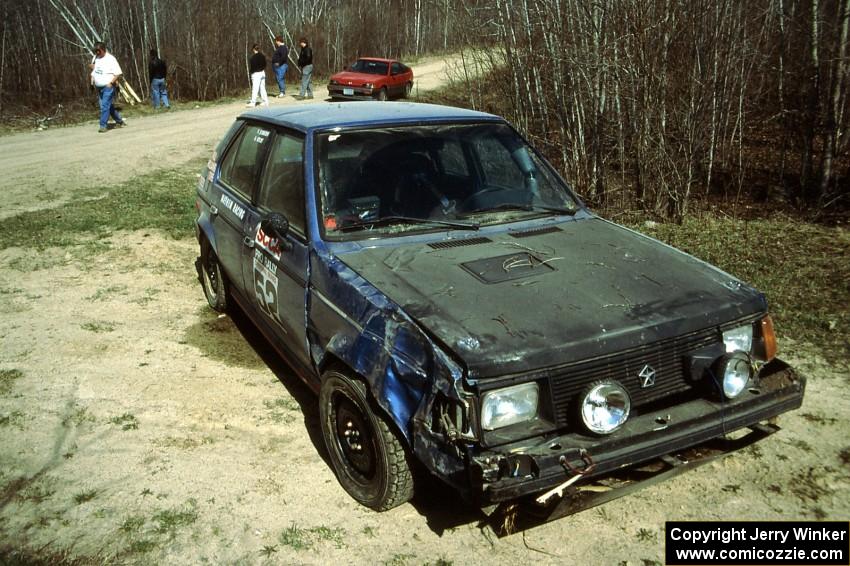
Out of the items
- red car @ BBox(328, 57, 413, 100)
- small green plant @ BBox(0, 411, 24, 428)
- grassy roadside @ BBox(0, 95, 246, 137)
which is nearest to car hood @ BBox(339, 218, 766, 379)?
small green plant @ BBox(0, 411, 24, 428)

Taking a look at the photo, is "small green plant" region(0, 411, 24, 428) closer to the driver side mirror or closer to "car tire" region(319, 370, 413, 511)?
the driver side mirror

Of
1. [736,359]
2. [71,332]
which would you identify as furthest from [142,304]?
[736,359]

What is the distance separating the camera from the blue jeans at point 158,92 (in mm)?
19812

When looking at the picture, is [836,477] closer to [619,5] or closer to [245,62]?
[619,5]

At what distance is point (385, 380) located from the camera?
288 centimetres

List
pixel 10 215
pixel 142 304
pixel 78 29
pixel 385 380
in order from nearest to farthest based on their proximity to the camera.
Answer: pixel 385 380 → pixel 142 304 → pixel 10 215 → pixel 78 29

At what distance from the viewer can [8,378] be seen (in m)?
4.61

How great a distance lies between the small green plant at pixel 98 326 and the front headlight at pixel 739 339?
4.51 m

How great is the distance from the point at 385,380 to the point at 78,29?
23.5m

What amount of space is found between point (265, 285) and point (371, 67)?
19812 millimetres

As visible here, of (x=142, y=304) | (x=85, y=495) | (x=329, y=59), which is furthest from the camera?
(x=329, y=59)

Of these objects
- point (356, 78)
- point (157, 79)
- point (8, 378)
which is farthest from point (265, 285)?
point (356, 78)

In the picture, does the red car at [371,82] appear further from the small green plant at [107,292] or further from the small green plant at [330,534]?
the small green plant at [330,534]

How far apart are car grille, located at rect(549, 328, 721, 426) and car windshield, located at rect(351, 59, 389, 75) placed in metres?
20.9
